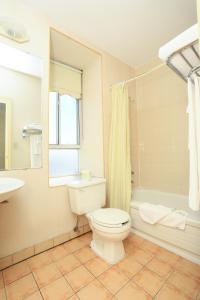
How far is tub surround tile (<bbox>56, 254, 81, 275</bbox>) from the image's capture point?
1.41 m

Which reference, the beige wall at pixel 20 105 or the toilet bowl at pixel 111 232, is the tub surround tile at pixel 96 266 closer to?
the toilet bowl at pixel 111 232

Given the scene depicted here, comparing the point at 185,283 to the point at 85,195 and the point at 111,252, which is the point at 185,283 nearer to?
the point at 111,252

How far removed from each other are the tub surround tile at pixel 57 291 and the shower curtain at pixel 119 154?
40.3 inches

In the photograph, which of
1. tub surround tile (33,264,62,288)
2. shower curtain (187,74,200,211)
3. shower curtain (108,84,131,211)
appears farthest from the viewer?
shower curtain (108,84,131,211)

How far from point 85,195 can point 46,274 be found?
76cm

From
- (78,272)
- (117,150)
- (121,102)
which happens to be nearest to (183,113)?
(121,102)

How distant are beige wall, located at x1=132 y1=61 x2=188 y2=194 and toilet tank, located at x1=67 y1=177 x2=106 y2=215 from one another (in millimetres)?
993

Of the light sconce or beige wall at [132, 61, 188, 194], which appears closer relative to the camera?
the light sconce

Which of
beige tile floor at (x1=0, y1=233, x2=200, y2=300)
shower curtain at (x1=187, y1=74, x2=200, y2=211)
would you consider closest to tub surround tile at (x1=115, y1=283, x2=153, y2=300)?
beige tile floor at (x1=0, y1=233, x2=200, y2=300)

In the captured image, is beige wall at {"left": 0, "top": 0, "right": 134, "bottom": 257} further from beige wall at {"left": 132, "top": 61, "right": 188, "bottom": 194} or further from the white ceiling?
beige wall at {"left": 132, "top": 61, "right": 188, "bottom": 194}

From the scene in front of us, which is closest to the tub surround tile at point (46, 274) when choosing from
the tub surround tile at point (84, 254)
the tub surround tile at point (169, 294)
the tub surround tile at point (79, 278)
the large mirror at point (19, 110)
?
the tub surround tile at point (79, 278)

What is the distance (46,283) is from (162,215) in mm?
1221

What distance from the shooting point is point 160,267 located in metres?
1.42

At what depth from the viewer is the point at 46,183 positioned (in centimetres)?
169
